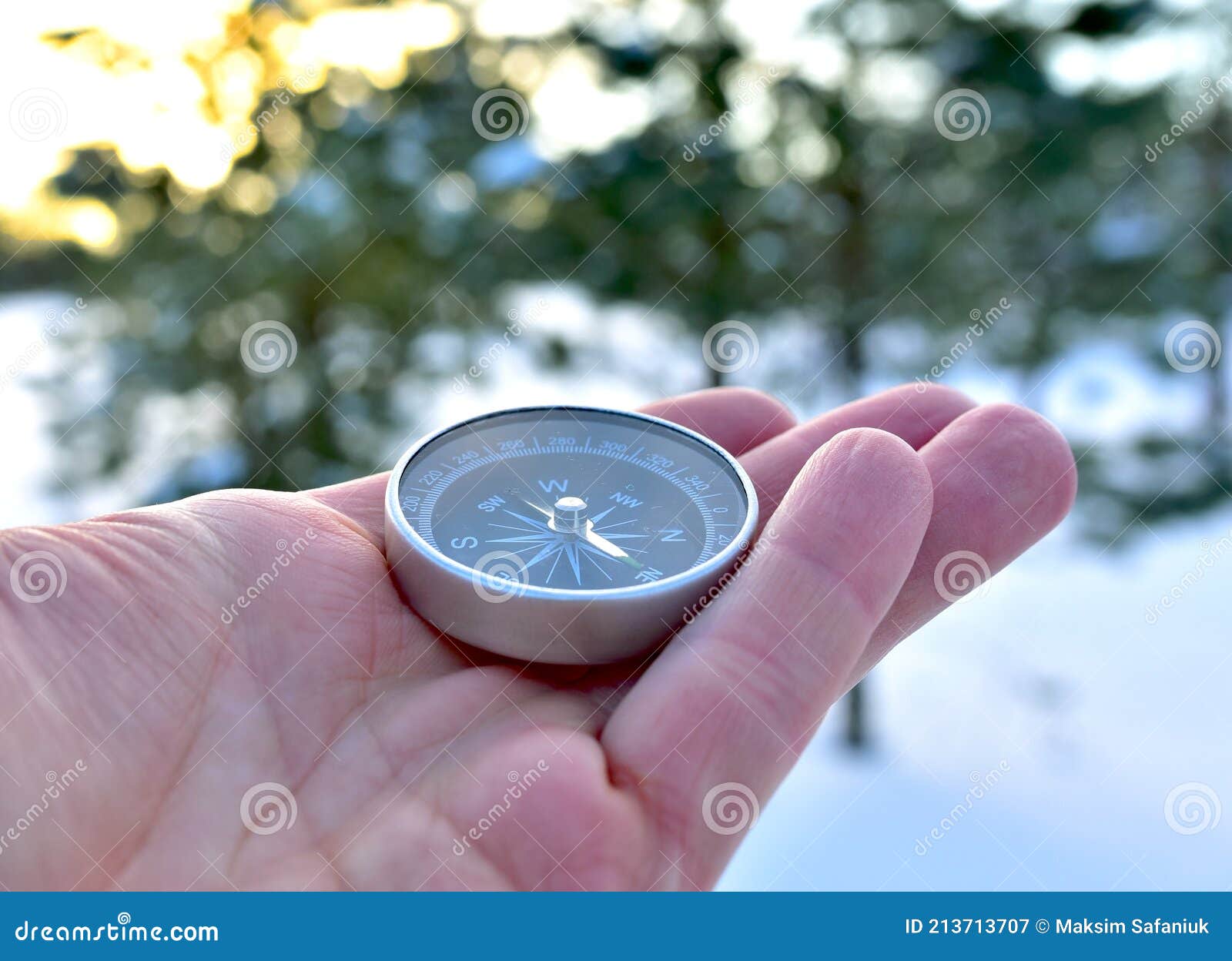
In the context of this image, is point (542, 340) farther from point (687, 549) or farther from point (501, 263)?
point (687, 549)

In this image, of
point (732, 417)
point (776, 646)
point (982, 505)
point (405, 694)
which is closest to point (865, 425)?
point (732, 417)

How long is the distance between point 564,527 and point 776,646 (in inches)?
24.2

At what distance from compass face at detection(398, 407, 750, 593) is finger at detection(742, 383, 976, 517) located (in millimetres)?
151

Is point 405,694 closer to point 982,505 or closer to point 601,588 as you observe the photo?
point 601,588

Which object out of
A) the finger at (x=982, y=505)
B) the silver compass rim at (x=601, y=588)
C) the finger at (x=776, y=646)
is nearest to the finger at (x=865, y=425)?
the silver compass rim at (x=601, y=588)

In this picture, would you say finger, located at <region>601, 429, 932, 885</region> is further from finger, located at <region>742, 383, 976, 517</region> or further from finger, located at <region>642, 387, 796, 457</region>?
finger, located at <region>642, 387, 796, 457</region>

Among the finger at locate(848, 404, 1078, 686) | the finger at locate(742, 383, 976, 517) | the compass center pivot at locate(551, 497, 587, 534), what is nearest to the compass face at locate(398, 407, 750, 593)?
the compass center pivot at locate(551, 497, 587, 534)

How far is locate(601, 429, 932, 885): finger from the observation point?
1.62 m

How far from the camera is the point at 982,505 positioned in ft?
6.91

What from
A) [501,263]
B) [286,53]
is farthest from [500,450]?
[286,53]

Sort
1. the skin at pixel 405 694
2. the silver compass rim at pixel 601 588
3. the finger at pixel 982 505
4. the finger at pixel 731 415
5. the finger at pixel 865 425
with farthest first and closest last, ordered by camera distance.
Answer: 1. the finger at pixel 731 415
2. the finger at pixel 865 425
3. the finger at pixel 982 505
4. the silver compass rim at pixel 601 588
5. the skin at pixel 405 694

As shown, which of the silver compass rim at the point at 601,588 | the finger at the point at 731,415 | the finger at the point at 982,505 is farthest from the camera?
the finger at the point at 731,415

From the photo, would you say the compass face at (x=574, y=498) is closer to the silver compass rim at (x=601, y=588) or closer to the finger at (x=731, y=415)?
the silver compass rim at (x=601, y=588)

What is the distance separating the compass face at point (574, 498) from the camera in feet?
6.91
